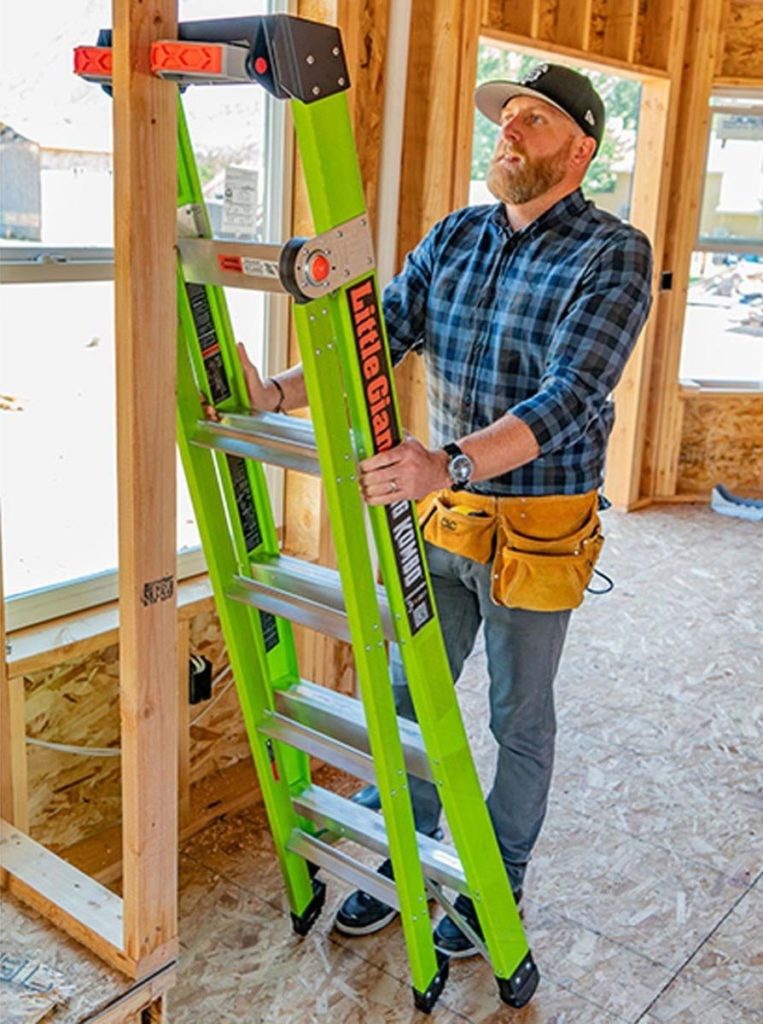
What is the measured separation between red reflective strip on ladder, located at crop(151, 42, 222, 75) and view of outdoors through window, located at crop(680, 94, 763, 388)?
5.04 meters

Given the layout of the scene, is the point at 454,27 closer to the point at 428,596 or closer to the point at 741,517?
the point at 428,596

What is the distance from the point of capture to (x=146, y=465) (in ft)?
4.71

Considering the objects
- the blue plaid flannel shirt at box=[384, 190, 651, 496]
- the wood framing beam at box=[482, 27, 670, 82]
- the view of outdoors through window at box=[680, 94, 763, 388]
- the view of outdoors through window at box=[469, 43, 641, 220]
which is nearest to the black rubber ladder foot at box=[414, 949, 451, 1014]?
the blue plaid flannel shirt at box=[384, 190, 651, 496]

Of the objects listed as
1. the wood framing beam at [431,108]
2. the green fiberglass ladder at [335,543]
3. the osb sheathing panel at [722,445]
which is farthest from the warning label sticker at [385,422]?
the osb sheathing panel at [722,445]

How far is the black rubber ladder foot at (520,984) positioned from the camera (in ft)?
7.09

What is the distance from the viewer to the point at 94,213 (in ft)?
7.58

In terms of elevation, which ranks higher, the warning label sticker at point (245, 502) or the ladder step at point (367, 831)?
the warning label sticker at point (245, 502)

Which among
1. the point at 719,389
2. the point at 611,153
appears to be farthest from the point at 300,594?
the point at 611,153

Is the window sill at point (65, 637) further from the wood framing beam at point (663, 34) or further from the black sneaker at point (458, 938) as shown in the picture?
the wood framing beam at point (663, 34)

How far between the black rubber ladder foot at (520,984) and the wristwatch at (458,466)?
3.43ft

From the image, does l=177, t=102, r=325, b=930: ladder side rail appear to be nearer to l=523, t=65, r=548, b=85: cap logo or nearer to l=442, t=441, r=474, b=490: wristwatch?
l=442, t=441, r=474, b=490: wristwatch

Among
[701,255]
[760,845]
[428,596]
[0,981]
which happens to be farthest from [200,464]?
[701,255]

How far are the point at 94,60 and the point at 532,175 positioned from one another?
3.00 feet

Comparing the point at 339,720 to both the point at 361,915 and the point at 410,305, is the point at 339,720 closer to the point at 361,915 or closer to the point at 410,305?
the point at 361,915
